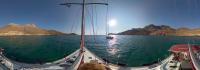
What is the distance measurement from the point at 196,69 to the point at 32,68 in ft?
60.8

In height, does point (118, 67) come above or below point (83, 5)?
below

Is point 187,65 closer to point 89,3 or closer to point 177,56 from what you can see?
point 177,56

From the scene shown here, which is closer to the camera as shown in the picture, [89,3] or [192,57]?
[192,57]

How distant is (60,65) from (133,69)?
8764mm

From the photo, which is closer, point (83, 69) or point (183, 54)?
point (83, 69)

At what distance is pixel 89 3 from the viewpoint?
5325 cm

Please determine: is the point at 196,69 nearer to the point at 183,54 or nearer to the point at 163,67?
the point at 163,67

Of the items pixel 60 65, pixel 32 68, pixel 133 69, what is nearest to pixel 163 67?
pixel 133 69

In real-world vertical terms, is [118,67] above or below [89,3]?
below

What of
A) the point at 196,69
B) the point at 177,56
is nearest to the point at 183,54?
the point at 177,56

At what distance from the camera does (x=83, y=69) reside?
14383 mm

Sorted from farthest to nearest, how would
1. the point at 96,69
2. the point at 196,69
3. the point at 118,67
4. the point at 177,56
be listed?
1. the point at 177,56
2. the point at 118,67
3. the point at 196,69
4. the point at 96,69

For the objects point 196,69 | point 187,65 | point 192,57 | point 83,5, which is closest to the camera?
point 196,69

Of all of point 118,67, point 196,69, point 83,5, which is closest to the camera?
point 196,69
